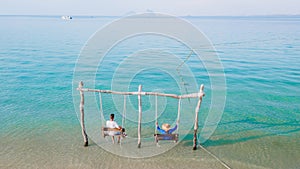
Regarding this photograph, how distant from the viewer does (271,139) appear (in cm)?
1272

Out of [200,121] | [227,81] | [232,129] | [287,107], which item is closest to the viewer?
[232,129]

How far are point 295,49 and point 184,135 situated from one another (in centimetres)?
3471

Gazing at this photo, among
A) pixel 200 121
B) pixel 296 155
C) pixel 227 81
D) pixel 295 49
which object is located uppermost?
pixel 295 49

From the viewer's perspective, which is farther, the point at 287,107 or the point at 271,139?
the point at 287,107

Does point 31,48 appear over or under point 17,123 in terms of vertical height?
over

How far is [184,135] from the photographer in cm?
1286

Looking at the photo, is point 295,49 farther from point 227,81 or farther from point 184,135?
point 184,135

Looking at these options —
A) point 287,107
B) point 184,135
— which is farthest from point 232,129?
point 287,107

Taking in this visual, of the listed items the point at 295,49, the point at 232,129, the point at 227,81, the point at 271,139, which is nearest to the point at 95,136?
the point at 232,129

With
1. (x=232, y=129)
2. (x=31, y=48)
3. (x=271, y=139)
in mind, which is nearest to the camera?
(x=271, y=139)

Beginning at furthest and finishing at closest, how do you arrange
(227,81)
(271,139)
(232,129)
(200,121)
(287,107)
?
(227,81) < (287,107) < (200,121) < (232,129) < (271,139)

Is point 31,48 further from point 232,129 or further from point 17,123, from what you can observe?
point 232,129

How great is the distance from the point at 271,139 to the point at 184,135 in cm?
434

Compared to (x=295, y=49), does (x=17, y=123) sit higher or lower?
lower
